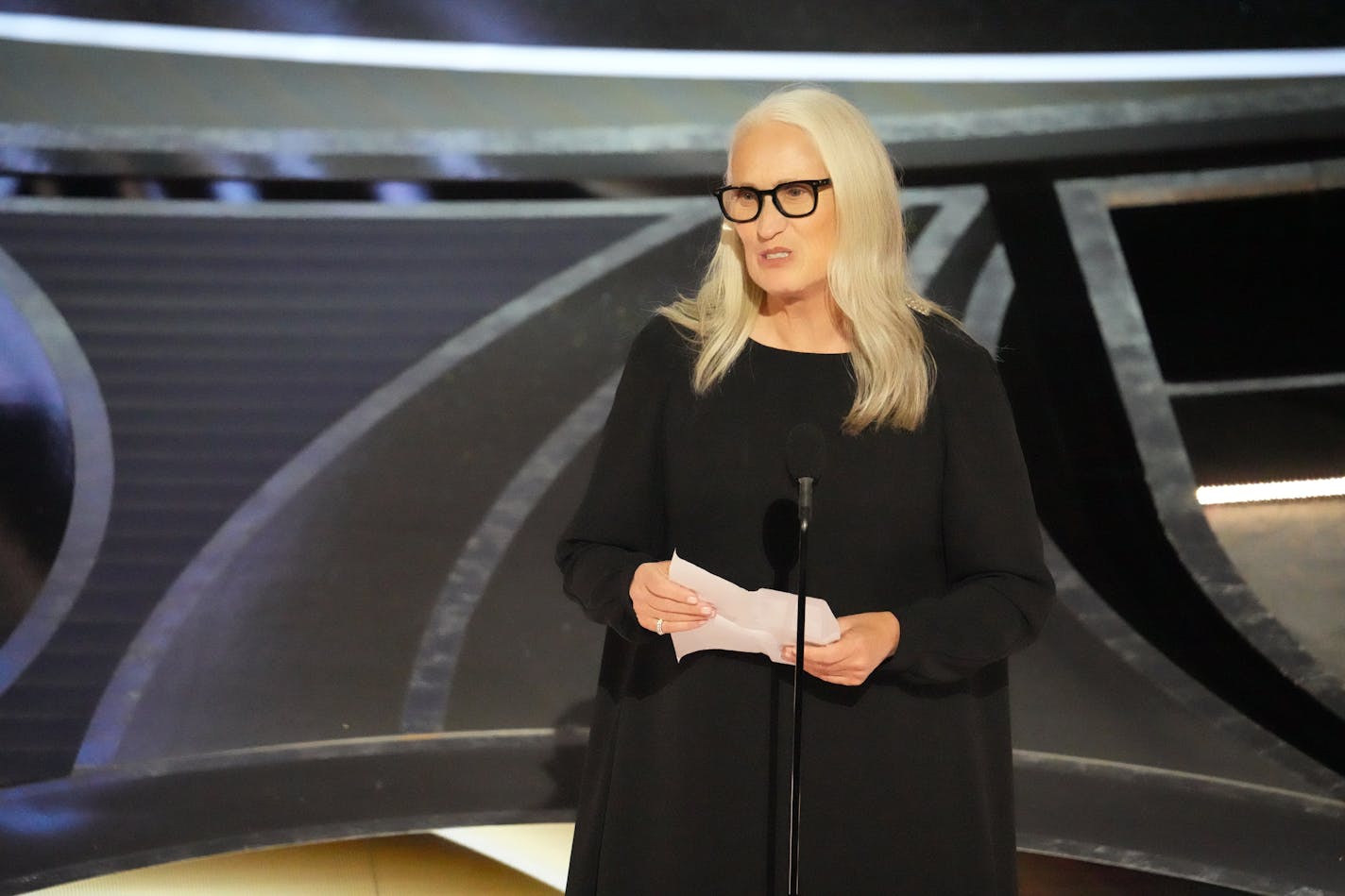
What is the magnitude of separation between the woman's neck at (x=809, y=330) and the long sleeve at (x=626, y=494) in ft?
→ 0.42

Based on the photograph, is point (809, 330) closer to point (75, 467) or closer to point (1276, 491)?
point (1276, 491)

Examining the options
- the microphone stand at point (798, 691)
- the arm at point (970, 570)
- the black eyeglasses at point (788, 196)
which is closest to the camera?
the microphone stand at point (798, 691)

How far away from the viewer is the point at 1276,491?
10.8 ft

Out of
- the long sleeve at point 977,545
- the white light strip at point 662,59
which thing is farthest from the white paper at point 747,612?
the white light strip at point 662,59

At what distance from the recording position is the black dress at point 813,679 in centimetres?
138

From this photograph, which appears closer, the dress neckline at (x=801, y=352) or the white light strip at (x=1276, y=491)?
the dress neckline at (x=801, y=352)

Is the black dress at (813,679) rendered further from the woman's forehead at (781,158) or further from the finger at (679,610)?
the woman's forehead at (781,158)

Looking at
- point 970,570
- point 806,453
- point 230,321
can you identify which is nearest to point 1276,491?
point 970,570

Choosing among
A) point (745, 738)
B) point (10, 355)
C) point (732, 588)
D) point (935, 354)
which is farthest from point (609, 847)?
point (10, 355)

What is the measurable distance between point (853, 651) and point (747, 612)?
114 mm

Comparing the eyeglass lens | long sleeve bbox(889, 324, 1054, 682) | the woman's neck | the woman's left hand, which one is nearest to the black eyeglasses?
the eyeglass lens

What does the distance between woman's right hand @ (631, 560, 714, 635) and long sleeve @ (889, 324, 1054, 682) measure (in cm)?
20

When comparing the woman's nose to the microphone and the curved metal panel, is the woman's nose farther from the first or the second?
the curved metal panel

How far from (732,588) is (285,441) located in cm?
243
